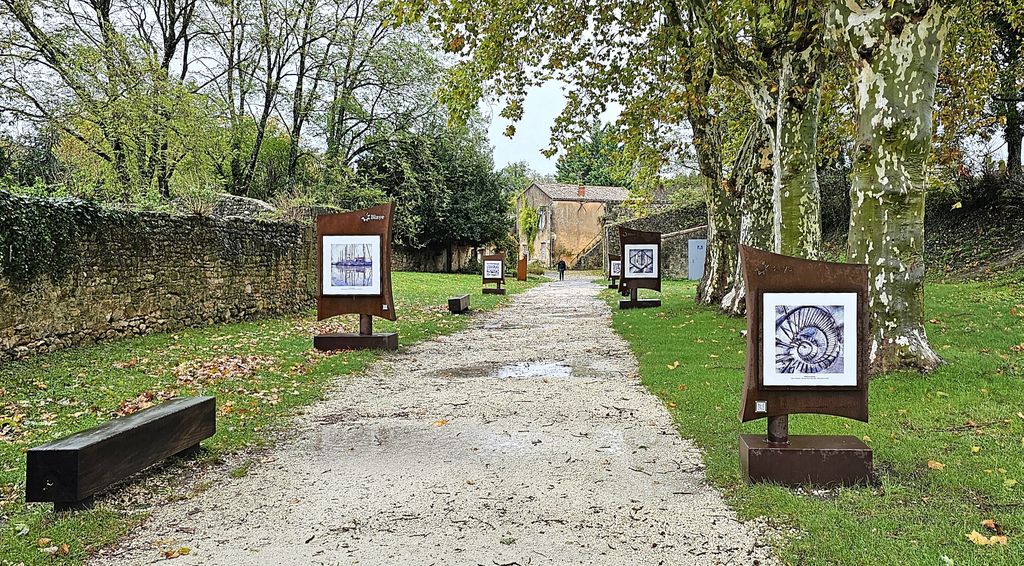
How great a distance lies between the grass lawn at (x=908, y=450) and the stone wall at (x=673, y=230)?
24.3m

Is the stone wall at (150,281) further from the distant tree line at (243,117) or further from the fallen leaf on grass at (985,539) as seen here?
the fallen leaf on grass at (985,539)

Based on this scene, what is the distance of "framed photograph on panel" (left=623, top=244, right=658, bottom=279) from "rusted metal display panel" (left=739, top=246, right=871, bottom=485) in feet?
46.4

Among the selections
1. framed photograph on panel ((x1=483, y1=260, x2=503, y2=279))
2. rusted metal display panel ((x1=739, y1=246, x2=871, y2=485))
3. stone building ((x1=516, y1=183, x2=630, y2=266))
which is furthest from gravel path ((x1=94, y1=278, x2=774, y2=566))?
stone building ((x1=516, y1=183, x2=630, y2=266))

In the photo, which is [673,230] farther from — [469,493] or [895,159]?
[469,493]

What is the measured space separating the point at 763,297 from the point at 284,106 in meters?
26.8

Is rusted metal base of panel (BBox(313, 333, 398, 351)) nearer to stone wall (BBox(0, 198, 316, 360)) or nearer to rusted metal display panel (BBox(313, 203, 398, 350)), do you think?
rusted metal display panel (BBox(313, 203, 398, 350))

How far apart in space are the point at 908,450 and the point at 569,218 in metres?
56.2

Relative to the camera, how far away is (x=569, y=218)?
60.8 meters

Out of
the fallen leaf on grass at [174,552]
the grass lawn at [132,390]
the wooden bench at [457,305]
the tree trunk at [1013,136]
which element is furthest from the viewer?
the tree trunk at [1013,136]

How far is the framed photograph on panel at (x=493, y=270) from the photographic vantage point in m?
26.4

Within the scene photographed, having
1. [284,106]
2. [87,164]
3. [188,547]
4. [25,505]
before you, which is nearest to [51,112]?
[87,164]

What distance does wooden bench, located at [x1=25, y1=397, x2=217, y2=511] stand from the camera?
4.04m

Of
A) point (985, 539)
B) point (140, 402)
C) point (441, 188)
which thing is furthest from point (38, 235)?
point (441, 188)

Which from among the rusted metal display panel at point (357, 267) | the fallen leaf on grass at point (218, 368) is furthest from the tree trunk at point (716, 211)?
the fallen leaf on grass at point (218, 368)
